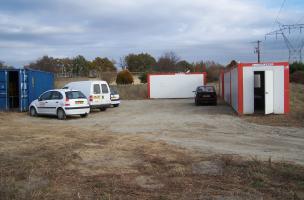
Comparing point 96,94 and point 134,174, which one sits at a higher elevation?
point 96,94

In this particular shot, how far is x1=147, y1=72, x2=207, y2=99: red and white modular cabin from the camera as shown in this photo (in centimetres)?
4506

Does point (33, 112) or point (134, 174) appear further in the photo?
point (33, 112)

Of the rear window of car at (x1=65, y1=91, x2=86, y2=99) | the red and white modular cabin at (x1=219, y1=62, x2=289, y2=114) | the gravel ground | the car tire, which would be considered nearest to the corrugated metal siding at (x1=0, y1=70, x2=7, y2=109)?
the car tire

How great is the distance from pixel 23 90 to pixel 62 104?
15.3 ft

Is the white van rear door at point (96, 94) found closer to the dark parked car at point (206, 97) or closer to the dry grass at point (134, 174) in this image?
the dark parked car at point (206, 97)

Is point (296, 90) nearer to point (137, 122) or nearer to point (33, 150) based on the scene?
point (137, 122)

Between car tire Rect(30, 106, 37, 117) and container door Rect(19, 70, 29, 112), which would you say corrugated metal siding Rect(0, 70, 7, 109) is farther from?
car tire Rect(30, 106, 37, 117)

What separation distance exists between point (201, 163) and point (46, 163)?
126 inches

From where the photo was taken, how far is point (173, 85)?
45.3 m

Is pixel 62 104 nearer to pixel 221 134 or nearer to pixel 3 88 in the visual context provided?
pixel 3 88

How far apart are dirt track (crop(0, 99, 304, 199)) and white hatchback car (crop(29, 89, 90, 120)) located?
4.71 m

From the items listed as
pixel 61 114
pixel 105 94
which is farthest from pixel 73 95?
pixel 105 94

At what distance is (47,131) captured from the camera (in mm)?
15461

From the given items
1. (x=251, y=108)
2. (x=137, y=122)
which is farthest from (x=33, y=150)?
(x=251, y=108)
